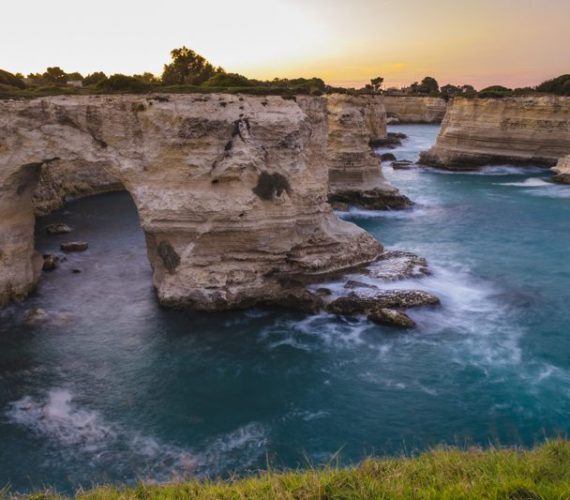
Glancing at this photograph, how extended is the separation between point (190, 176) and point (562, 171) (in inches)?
1792

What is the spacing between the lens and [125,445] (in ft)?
50.4

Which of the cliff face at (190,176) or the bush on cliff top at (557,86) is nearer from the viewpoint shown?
the cliff face at (190,176)

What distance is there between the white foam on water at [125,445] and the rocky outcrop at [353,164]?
3072cm

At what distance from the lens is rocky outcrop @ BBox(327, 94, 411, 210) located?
4384 cm

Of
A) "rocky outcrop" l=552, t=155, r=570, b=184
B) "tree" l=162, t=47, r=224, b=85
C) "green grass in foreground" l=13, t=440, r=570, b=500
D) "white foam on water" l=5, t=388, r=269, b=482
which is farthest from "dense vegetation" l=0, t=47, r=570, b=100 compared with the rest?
"green grass in foreground" l=13, t=440, r=570, b=500

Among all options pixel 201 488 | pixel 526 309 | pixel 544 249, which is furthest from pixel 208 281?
pixel 544 249

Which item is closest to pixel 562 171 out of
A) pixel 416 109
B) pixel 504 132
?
pixel 504 132

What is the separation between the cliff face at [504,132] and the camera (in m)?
59.4

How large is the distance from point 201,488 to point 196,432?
8117mm

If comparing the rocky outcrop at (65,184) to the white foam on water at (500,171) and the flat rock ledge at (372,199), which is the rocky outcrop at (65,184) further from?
the white foam on water at (500,171)

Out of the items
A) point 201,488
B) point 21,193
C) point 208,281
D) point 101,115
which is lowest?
point 208,281

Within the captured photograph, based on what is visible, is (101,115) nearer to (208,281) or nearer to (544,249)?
(208,281)

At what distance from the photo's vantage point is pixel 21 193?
990 inches

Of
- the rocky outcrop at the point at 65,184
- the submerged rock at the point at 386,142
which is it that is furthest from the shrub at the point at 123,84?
the submerged rock at the point at 386,142
